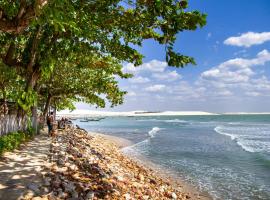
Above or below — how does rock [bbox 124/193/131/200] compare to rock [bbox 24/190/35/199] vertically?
below

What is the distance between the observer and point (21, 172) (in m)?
11.2

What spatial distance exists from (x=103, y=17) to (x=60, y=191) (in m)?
6.18

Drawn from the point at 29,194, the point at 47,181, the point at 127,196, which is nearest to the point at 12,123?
the point at 47,181

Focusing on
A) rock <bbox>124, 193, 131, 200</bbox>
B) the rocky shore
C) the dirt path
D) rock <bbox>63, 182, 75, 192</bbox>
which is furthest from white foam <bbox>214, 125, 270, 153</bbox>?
rock <bbox>63, 182, 75, 192</bbox>

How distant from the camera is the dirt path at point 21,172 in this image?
9109 mm

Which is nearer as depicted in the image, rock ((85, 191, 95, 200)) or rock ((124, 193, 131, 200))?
rock ((85, 191, 95, 200))

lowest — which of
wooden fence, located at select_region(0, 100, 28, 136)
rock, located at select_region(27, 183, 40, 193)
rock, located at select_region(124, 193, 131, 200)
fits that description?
rock, located at select_region(124, 193, 131, 200)

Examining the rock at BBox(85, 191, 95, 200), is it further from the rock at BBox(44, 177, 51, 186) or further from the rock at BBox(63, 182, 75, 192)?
the rock at BBox(44, 177, 51, 186)

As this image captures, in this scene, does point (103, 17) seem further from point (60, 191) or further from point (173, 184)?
point (173, 184)

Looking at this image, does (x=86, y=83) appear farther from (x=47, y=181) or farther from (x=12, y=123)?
(x=47, y=181)

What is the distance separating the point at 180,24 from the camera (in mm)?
8500

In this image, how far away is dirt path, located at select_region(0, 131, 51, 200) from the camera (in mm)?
9109

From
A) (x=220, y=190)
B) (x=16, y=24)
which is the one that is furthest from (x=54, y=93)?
(x=16, y=24)

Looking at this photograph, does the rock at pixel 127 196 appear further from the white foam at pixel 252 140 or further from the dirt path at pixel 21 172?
the white foam at pixel 252 140
